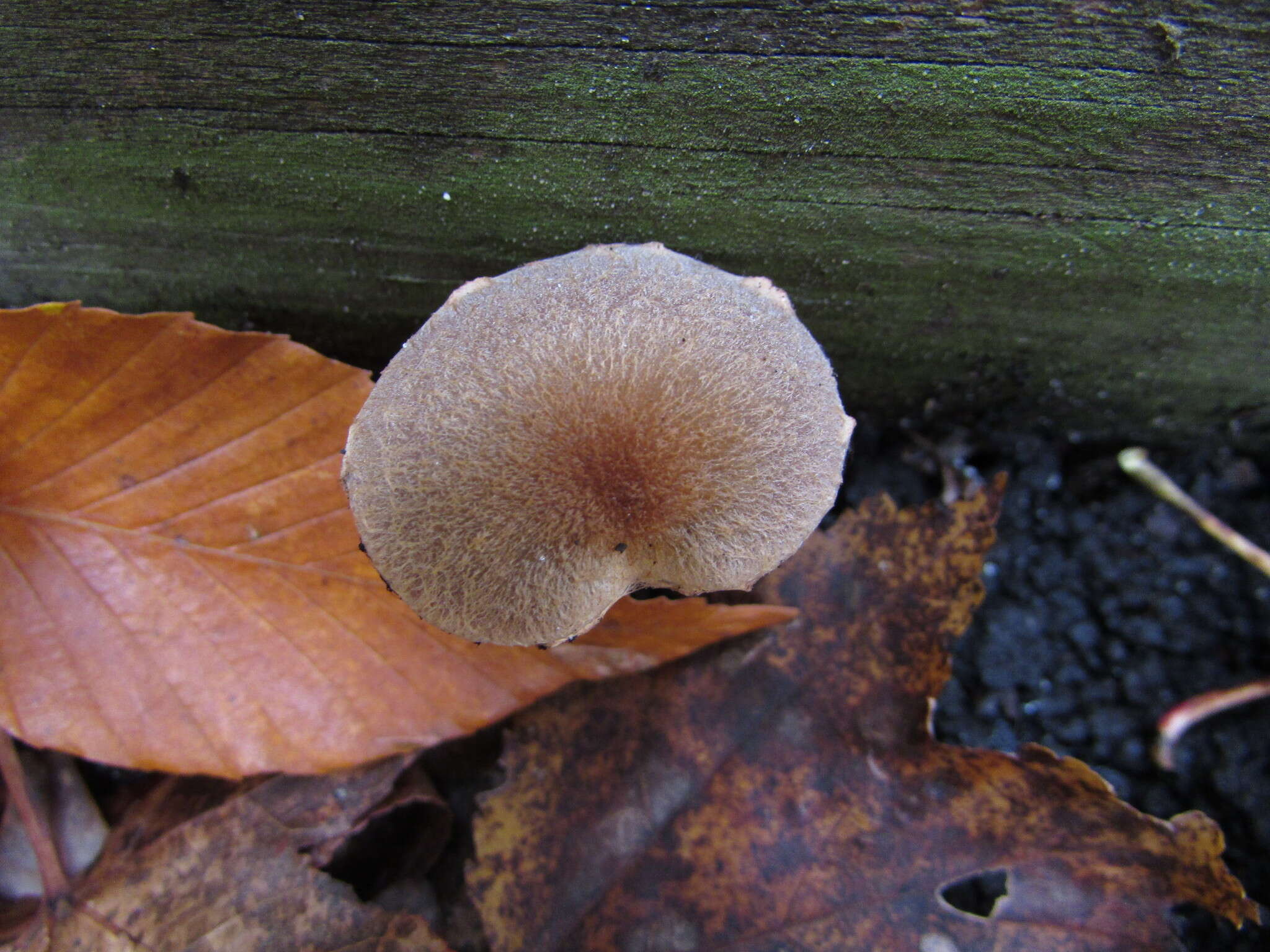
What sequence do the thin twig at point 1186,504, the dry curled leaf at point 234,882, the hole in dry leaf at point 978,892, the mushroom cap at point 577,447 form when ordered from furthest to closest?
the thin twig at point 1186,504 → the hole in dry leaf at point 978,892 → the dry curled leaf at point 234,882 → the mushroom cap at point 577,447

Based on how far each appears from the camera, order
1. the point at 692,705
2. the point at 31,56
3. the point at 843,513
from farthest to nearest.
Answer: the point at 843,513, the point at 692,705, the point at 31,56

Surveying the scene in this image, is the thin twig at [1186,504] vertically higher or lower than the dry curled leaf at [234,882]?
higher

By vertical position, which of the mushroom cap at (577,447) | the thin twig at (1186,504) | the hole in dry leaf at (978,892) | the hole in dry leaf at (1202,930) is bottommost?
the hole in dry leaf at (1202,930)

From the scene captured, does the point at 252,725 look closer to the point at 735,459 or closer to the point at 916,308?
the point at 735,459

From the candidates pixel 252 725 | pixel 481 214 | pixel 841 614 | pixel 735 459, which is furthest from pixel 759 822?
pixel 481 214

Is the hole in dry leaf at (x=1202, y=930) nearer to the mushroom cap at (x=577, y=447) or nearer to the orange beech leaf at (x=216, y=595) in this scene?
the orange beech leaf at (x=216, y=595)

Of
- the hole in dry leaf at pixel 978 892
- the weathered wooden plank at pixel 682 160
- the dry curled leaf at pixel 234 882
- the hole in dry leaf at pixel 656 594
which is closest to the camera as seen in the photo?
the weathered wooden plank at pixel 682 160

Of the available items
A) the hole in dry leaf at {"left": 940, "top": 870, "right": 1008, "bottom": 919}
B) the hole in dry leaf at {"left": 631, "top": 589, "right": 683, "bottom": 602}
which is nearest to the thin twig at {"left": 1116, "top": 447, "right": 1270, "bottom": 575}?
the hole in dry leaf at {"left": 940, "top": 870, "right": 1008, "bottom": 919}

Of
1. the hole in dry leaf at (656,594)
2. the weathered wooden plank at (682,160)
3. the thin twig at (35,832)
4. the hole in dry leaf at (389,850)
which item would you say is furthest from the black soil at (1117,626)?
the thin twig at (35,832)
